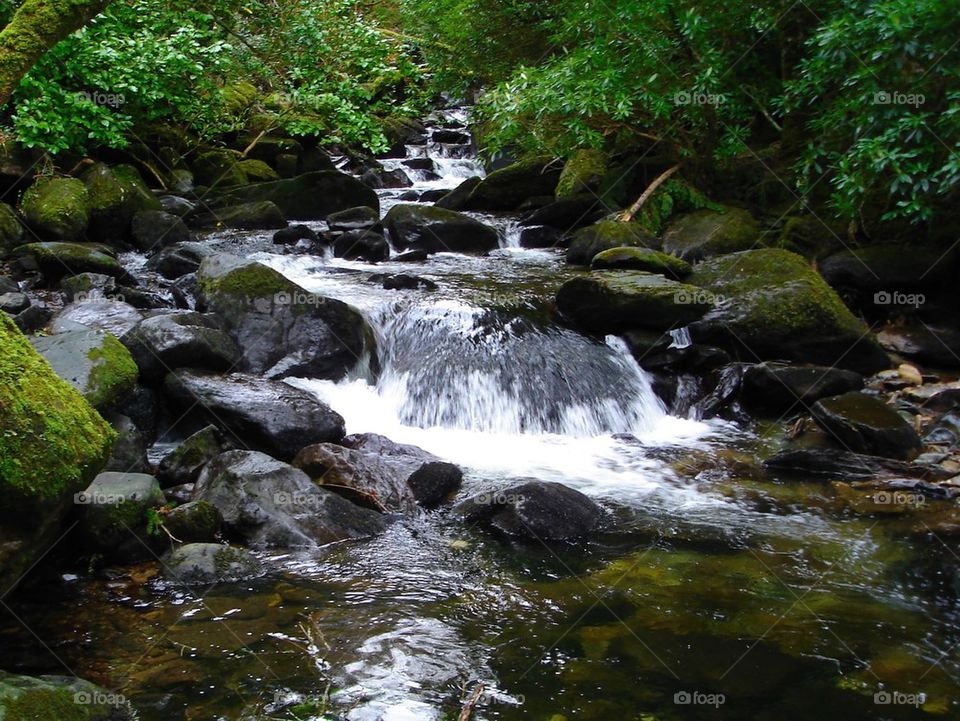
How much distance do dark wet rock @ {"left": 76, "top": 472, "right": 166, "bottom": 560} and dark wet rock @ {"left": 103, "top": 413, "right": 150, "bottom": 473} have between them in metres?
0.79

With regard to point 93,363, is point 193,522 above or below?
below

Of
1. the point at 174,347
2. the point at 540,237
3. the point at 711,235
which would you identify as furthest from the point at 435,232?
the point at 174,347

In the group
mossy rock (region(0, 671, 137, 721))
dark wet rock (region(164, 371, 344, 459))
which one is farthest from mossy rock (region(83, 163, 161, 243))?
mossy rock (region(0, 671, 137, 721))

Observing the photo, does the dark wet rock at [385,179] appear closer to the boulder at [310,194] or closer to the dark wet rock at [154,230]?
the boulder at [310,194]

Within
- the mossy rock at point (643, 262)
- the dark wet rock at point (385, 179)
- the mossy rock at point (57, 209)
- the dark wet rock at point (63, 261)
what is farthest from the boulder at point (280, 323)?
the dark wet rock at point (385, 179)

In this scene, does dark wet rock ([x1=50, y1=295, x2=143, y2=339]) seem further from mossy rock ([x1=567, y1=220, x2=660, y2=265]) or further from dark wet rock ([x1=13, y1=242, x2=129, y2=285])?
mossy rock ([x1=567, y1=220, x2=660, y2=265])

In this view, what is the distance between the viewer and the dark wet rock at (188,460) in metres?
5.99

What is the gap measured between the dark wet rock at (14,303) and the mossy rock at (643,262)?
22.0 feet

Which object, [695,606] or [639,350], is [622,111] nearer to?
[639,350]

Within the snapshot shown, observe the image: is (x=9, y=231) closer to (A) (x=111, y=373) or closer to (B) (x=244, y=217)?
(B) (x=244, y=217)

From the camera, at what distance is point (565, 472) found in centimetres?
691

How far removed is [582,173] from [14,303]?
948 cm

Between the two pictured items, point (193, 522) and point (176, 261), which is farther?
point (176, 261)

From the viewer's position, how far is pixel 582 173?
1423 centimetres
